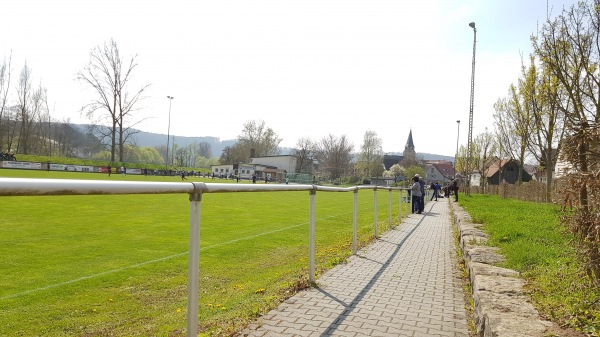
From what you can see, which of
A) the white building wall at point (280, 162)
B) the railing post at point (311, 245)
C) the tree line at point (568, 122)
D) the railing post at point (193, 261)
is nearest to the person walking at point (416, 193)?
the tree line at point (568, 122)

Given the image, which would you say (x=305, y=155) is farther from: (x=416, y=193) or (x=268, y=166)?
(x=416, y=193)

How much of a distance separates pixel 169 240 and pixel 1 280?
403cm

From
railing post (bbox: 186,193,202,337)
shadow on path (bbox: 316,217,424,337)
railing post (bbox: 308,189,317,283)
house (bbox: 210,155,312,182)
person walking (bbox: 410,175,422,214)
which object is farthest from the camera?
house (bbox: 210,155,312,182)

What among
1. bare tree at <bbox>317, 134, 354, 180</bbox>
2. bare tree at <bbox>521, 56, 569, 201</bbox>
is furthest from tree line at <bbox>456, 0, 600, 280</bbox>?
bare tree at <bbox>317, 134, 354, 180</bbox>

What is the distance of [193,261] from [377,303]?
2.50 m

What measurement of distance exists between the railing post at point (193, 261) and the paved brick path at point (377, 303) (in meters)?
0.78

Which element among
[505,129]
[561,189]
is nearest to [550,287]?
[561,189]

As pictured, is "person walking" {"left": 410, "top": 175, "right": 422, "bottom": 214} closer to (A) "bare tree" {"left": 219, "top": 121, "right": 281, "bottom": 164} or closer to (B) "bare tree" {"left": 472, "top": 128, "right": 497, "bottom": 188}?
(B) "bare tree" {"left": 472, "top": 128, "right": 497, "bottom": 188}

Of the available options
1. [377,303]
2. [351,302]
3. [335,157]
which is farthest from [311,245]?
[335,157]

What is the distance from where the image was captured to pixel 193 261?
2.78 meters

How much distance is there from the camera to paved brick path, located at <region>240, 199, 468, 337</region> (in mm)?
3717

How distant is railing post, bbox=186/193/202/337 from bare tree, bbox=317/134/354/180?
305 ft

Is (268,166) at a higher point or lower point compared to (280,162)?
lower

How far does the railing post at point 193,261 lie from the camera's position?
2730 millimetres
